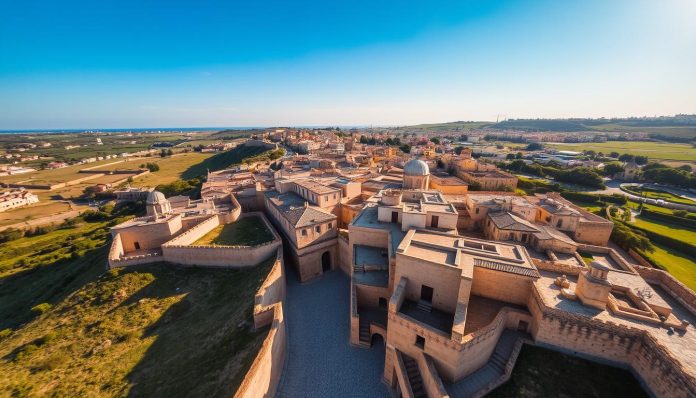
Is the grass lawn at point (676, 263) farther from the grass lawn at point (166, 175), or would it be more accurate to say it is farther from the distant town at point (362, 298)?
the grass lawn at point (166, 175)

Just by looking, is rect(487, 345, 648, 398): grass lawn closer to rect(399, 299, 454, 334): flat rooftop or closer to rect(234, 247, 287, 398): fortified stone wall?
rect(399, 299, 454, 334): flat rooftop

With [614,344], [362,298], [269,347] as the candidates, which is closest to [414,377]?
[362,298]

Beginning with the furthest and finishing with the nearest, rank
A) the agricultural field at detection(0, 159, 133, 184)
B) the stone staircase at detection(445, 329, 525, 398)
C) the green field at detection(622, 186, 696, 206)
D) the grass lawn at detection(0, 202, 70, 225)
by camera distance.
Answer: the agricultural field at detection(0, 159, 133, 184)
the grass lawn at detection(0, 202, 70, 225)
the green field at detection(622, 186, 696, 206)
the stone staircase at detection(445, 329, 525, 398)

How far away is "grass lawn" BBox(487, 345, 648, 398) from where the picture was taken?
13.4 m

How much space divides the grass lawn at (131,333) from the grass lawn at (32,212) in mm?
53045

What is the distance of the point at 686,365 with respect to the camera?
12.1m

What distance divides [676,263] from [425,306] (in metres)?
29.8

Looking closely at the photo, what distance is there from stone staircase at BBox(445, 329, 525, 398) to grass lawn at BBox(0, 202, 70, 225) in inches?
3751

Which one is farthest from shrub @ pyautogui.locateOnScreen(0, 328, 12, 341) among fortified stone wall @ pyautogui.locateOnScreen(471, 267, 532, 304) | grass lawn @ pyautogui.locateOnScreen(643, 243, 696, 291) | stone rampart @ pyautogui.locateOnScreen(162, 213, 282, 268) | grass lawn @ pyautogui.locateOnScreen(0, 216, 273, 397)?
grass lawn @ pyautogui.locateOnScreen(643, 243, 696, 291)

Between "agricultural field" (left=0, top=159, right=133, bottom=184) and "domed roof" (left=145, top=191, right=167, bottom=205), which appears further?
"agricultural field" (left=0, top=159, right=133, bottom=184)

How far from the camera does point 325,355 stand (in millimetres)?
18125

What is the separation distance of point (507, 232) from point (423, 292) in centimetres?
1217

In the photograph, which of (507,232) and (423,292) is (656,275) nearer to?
(507,232)

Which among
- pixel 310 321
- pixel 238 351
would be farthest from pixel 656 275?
pixel 238 351
